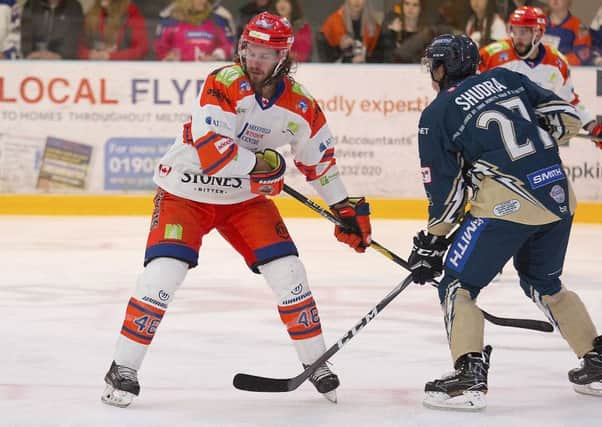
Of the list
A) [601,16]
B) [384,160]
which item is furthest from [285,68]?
[601,16]

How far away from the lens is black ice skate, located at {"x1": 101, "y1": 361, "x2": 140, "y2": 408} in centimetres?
307

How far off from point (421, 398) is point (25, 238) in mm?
3853

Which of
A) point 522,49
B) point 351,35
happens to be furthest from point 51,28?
point 522,49

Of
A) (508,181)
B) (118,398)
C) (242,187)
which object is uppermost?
(508,181)

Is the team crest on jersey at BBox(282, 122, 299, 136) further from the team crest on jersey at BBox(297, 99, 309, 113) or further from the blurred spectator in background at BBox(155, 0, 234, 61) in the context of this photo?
the blurred spectator in background at BBox(155, 0, 234, 61)

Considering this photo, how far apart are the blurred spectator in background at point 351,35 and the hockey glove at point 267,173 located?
4.73 meters

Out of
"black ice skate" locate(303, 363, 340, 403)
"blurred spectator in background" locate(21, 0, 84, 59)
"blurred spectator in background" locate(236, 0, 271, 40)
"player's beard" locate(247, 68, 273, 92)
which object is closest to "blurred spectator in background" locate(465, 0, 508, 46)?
"blurred spectator in background" locate(236, 0, 271, 40)

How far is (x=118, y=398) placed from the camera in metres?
3.07

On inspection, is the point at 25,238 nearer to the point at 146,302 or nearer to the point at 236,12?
the point at 236,12

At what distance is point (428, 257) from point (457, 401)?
37cm

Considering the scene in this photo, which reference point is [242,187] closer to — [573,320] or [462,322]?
[462,322]

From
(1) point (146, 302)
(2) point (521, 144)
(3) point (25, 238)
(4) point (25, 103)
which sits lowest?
(3) point (25, 238)

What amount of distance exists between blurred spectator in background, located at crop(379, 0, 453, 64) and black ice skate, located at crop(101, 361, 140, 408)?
196 inches

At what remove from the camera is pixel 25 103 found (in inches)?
301
